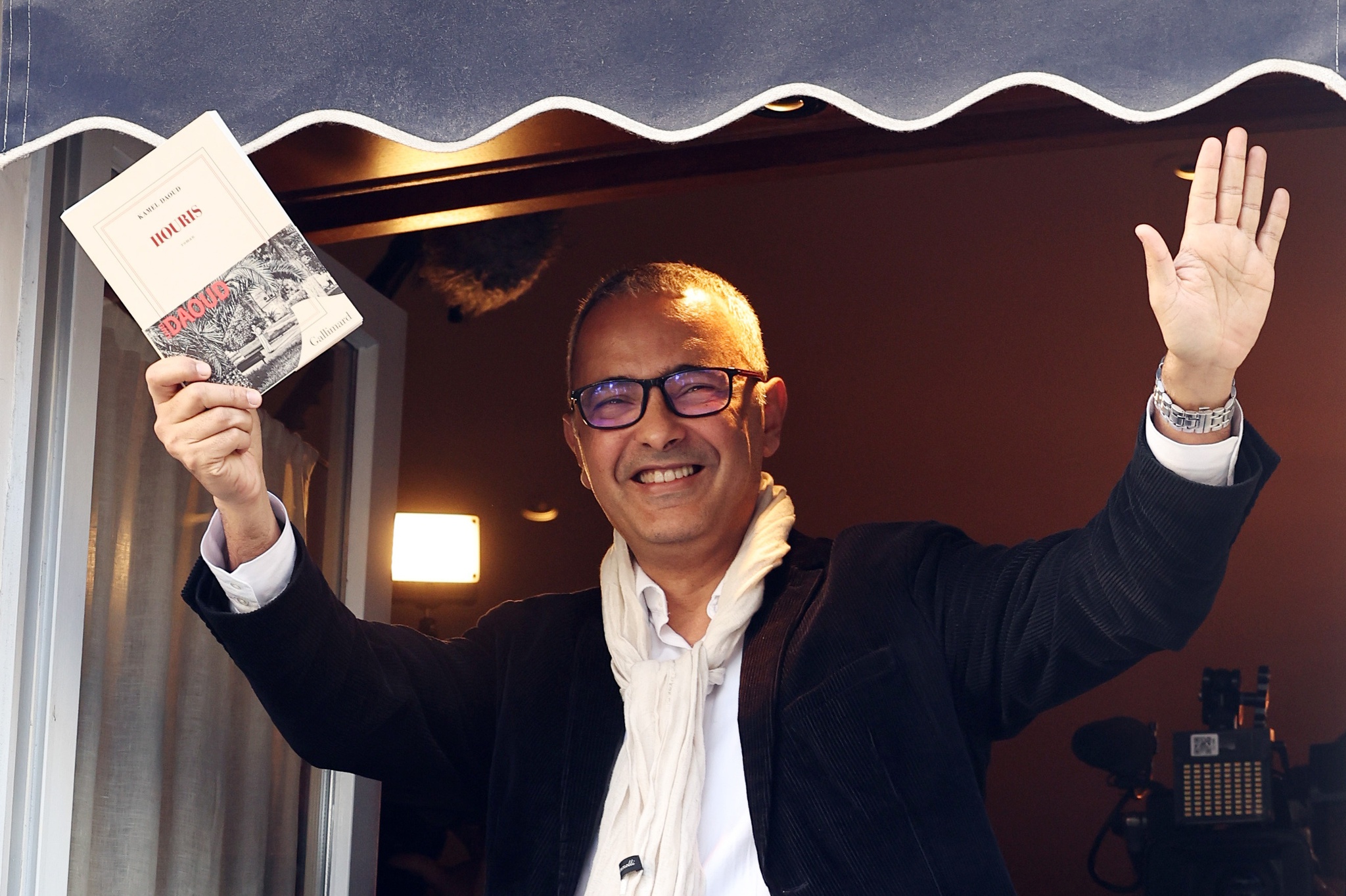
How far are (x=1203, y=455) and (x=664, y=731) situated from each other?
2.88ft

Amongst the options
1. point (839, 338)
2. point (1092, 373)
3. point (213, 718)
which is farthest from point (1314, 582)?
point (213, 718)

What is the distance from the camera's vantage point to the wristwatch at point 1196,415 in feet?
5.13

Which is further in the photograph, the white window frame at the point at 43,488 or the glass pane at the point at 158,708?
the glass pane at the point at 158,708

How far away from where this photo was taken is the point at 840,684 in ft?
6.39

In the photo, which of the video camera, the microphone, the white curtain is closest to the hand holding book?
the white curtain

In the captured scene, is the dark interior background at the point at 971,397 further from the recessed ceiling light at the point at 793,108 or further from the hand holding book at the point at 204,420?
the hand holding book at the point at 204,420

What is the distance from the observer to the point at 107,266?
161 centimetres

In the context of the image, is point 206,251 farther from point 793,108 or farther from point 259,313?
point 793,108

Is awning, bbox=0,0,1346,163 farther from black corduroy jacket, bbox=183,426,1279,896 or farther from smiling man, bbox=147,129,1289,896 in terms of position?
black corduroy jacket, bbox=183,426,1279,896

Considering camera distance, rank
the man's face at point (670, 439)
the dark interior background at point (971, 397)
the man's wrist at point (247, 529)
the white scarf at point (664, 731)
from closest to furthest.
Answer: the man's wrist at point (247, 529), the white scarf at point (664, 731), the man's face at point (670, 439), the dark interior background at point (971, 397)

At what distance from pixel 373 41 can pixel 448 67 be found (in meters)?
0.10

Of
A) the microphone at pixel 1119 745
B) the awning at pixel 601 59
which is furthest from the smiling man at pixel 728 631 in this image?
the microphone at pixel 1119 745

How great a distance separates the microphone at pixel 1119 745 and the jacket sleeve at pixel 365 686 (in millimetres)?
2544

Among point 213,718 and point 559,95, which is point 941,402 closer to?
point 213,718
